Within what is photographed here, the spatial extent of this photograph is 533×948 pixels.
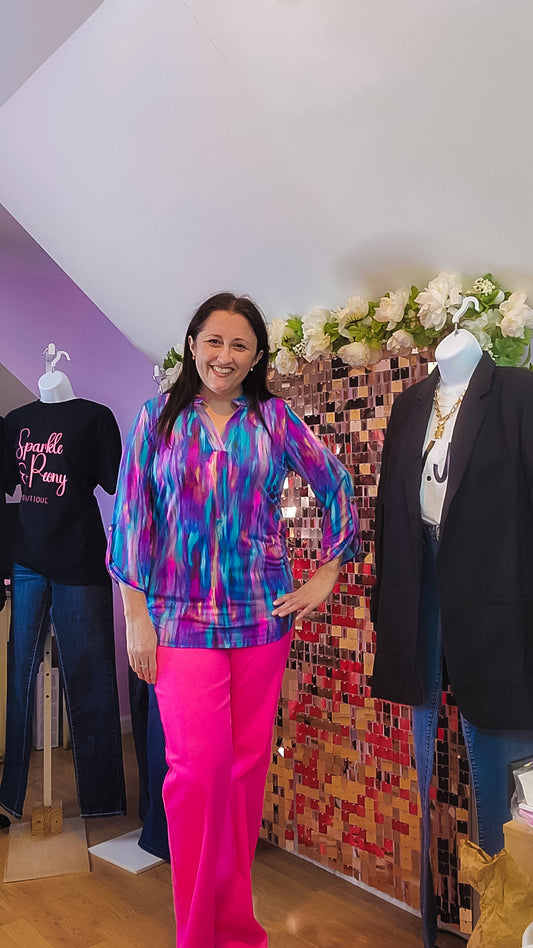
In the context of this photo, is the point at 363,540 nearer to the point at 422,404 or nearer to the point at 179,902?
the point at 422,404

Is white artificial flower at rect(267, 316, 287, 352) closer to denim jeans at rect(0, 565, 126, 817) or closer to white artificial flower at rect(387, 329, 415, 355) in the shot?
white artificial flower at rect(387, 329, 415, 355)

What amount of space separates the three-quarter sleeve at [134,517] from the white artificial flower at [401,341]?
68 centimetres

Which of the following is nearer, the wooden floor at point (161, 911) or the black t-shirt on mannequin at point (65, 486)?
the wooden floor at point (161, 911)

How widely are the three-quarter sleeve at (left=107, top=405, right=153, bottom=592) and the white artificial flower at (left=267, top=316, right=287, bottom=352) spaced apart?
77 centimetres

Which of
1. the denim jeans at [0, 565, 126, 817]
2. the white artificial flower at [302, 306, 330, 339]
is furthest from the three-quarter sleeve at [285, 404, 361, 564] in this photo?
the denim jeans at [0, 565, 126, 817]

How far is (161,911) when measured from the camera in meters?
2.14

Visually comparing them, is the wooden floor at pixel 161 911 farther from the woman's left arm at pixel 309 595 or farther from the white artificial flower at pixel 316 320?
the white artificial flower at pixel 316 320

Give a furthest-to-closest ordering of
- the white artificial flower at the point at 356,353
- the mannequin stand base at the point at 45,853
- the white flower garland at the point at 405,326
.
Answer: the mannequin stand base at the point at 45,853 → the white artificial flower at the point at 356,353 → the white flower garland at the point at 405,326

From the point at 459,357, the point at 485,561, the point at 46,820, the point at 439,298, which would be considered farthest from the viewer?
the point at 46,820

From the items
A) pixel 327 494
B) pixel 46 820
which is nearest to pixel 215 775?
pixel 327 494

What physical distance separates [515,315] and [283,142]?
0.72 meters

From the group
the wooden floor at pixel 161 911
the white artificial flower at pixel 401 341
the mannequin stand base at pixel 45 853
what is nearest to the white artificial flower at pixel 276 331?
the white artificial flower at pixel 401 341

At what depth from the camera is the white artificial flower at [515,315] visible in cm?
181

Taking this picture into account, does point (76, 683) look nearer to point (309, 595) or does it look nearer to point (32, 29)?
point (309, 595)
